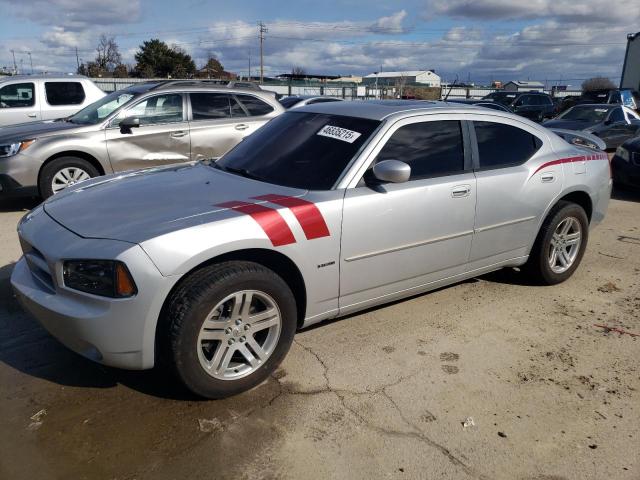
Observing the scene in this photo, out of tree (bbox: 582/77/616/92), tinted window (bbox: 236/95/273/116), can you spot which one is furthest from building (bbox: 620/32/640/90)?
tinted window (bbox: 236/95/273/116)

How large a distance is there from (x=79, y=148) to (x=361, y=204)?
16.3 feet

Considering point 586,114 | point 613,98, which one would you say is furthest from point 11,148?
point 613,98

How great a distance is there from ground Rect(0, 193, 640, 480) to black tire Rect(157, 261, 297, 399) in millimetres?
144

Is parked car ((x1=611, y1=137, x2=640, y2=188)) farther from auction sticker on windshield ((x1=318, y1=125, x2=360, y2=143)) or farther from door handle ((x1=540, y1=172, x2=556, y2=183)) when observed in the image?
auction sticker on windshield ((x1=318, y1=125, x2=360, y2=143))

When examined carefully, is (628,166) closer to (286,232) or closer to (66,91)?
(286,232)

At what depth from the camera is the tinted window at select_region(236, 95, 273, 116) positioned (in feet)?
26.7

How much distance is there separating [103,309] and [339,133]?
1.94 metres

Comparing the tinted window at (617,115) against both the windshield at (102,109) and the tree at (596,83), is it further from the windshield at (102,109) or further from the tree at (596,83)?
the tree at (596,83)

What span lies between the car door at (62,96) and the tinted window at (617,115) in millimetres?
12015

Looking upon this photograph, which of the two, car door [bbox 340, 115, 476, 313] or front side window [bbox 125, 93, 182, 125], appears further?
front side window [bbox 125, 93, 182, 125]

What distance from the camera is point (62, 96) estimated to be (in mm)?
10547

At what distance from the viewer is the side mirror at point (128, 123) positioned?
694 cm

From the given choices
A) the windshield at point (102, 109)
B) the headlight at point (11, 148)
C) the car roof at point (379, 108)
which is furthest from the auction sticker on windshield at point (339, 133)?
the headlight at point (11, 148)

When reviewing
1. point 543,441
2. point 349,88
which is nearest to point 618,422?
point 543,441
